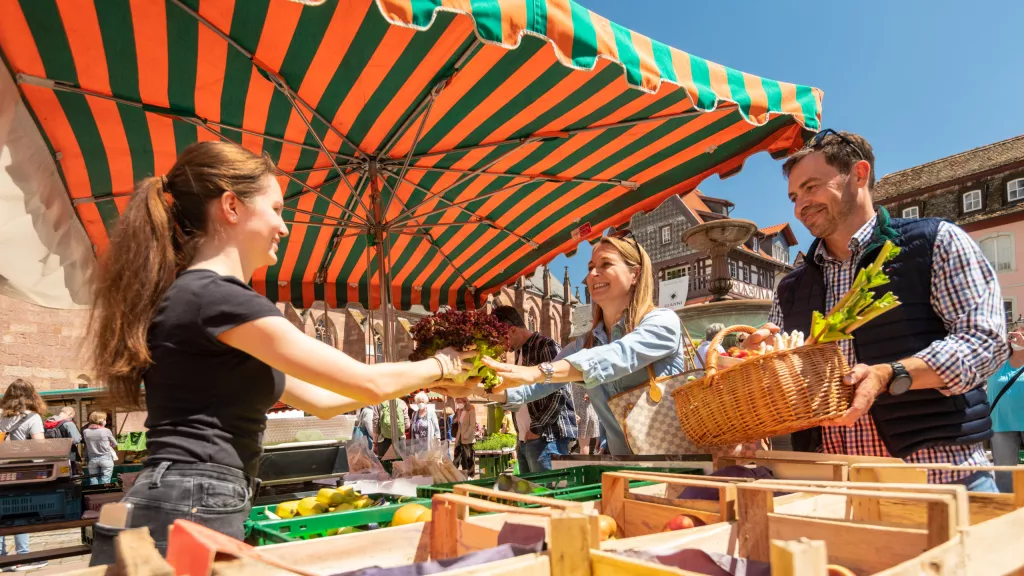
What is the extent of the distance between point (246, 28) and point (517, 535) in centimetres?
318

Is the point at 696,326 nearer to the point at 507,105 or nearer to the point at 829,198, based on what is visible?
the point at 507,105

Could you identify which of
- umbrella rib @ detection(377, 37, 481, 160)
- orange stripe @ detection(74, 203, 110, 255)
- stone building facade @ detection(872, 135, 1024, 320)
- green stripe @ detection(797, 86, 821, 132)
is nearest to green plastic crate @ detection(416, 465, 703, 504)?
umbrella rib @ detection(377, 37, 481, 160)

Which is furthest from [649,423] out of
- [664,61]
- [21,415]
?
[21,415]

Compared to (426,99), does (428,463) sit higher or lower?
lower

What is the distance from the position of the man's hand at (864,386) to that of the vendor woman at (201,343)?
141cm

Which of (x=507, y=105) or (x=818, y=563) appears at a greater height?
(x=507, y=105)

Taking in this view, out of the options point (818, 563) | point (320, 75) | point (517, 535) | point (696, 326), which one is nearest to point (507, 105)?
point (320, 75)

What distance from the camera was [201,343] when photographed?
1.42 metres

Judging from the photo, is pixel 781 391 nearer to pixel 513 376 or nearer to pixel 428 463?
pixel 513 376

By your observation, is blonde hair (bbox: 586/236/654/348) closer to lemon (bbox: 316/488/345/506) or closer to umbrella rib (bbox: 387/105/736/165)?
lemon (bbox: 316/488/345/506)

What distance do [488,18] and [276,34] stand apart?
1369mm

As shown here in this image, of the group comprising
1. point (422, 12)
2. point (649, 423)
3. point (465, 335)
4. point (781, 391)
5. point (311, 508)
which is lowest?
point (311, 508)

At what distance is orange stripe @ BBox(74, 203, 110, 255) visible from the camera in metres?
4.83

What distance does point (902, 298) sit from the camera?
2.31m
